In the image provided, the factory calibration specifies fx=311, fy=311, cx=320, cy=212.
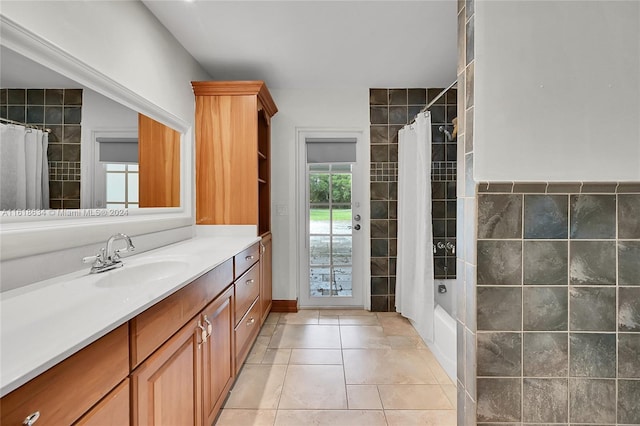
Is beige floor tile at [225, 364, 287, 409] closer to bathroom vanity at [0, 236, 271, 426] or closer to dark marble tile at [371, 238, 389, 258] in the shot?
bathroom vanity at [0, 236, 271, 426]

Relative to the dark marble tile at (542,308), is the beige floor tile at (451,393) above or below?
below

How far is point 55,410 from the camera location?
0.66m

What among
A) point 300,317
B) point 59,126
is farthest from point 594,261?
point 300,317

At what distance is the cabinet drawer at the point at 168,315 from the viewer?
936 mm

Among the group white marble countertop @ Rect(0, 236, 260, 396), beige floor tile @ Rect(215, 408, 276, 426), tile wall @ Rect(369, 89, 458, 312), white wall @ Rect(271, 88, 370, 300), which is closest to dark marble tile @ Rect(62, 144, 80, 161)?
white marble countertop @ Rect(0, 236, 260, 396)

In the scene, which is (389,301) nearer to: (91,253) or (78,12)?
(91,253)

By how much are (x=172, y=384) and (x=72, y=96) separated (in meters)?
1.34

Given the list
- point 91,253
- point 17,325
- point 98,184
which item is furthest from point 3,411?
point 98,184

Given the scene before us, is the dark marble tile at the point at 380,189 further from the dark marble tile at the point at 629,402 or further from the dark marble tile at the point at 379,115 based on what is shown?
the dark marble tile at the point at 629,402

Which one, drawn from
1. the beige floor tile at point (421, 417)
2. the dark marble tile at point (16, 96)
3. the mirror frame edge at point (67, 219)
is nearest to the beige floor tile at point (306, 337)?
the beige floor tile at point (421, 417)

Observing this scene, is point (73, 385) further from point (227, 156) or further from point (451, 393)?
point (227, 156)

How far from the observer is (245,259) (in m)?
2.18

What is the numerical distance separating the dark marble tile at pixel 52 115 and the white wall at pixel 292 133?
2.07 meters

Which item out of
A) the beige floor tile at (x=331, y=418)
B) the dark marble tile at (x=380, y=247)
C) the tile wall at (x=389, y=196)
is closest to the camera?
the beige floor tile at (x=331, y=418)
